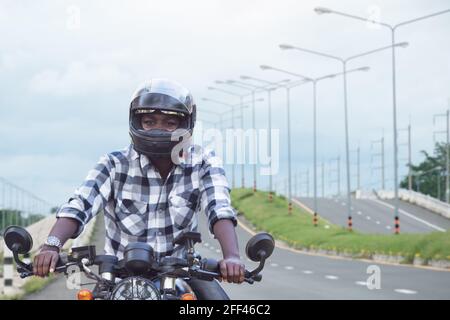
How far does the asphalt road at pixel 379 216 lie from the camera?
221 feet

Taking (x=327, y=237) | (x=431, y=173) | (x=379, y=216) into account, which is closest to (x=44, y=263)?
(x=327, y=237)

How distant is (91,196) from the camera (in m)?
4.51

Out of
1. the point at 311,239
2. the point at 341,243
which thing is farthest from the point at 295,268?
the point at 311,239

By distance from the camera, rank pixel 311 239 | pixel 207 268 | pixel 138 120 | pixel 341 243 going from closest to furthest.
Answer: pixel 207 268 < pixel 138 120 < pixel 341 243 < pixel 311 239

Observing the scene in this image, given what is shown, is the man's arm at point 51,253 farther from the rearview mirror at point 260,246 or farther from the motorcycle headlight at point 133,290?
the rearview mirror at point 260,246

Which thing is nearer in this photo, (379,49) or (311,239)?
(379,49)

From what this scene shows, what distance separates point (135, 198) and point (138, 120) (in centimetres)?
38

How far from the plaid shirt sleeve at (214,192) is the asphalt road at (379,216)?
59.2m

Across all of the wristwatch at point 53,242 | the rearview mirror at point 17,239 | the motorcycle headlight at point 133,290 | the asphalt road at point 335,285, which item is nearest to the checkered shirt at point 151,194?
the wristwatch at point 53,242

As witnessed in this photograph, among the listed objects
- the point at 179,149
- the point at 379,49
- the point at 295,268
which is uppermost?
the point at 379,49

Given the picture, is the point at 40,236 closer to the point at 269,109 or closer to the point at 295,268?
the point at 295,268

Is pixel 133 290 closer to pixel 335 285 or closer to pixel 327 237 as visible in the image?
pixel 335 285

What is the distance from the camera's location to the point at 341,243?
4394 centimetres

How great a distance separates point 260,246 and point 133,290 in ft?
1.98
